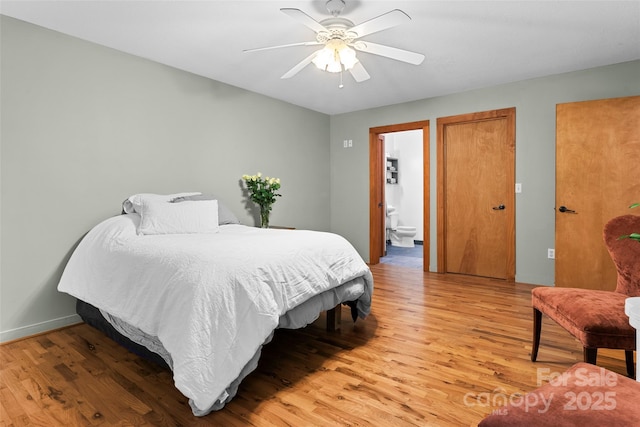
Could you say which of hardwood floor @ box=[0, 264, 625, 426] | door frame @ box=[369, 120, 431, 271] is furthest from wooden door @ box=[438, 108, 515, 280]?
hardwood floor @ box=[0, 264, 625, 426]

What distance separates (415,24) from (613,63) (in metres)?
2.39

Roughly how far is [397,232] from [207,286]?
5.84 m

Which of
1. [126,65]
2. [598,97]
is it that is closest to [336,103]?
[126,65]

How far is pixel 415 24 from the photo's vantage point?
2613 mm

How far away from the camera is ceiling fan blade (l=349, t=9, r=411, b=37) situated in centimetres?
190

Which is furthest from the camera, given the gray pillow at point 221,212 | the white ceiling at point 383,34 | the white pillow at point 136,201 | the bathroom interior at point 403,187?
the bathroom interior at point 403,187

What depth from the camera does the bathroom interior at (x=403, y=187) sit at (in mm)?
7320

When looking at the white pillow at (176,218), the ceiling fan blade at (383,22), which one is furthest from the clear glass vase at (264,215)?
the ceiling fan blade at (383,22)

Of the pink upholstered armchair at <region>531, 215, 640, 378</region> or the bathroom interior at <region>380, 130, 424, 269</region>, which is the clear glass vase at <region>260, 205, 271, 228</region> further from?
the bathroom interior at <region>380, 130, 424, 269</region>

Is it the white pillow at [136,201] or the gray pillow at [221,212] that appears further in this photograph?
the gray pillow at [221,212]

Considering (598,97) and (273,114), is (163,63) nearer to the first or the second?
(273,114)

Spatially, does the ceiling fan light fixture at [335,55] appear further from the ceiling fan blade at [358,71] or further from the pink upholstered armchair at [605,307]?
the pink upholstered armchair at [605,307]

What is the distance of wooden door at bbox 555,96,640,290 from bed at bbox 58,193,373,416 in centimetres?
230

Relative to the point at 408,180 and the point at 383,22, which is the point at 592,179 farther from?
the point at 408,180
